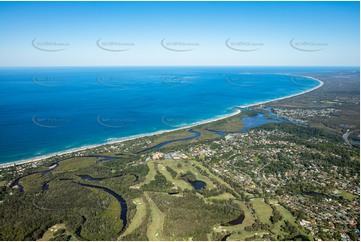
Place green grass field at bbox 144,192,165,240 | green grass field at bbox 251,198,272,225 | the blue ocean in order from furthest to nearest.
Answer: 1. the blue ocean
2. green grass field at bbox 251,198,272,225
3. green grass field at bbox 144,192,165,240

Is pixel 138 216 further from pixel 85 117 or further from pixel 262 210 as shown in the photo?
pixel 85 117

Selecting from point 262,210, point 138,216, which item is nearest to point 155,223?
point 138,216


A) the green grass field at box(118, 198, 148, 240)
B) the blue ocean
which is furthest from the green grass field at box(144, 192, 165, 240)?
the blue ocean

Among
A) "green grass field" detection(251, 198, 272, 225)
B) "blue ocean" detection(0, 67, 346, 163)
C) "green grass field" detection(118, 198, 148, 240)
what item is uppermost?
"blue ocean" detection(0, 67, 346, 163)

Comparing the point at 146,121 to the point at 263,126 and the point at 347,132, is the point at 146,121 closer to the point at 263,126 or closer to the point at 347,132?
the point at 263,126

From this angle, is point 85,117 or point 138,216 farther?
point 85,117

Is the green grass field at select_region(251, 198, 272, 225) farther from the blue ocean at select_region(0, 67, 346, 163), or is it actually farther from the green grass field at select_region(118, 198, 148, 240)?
the blue ocean at select_region(0, 67, 346, 163)

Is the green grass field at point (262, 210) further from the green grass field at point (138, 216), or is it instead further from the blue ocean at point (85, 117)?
the blue ocean at point (85, 117)

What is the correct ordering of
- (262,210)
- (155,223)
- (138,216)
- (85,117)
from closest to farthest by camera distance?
1. (155,223)
2. (138,216)
3. (262,210)
4. (85,117)

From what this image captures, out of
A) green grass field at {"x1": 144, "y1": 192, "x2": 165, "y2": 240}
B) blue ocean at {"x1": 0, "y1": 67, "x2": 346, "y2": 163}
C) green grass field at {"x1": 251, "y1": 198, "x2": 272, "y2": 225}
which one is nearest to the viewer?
green grass field at {"x1": 144, "y1": 192, "x2": 165, "y2": 240}

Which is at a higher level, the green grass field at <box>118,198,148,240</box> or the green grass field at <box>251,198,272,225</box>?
the green grass field at <box>118,198,148,240</box>

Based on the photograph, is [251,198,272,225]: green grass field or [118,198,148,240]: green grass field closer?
[118,198,148,240]: green grass field
